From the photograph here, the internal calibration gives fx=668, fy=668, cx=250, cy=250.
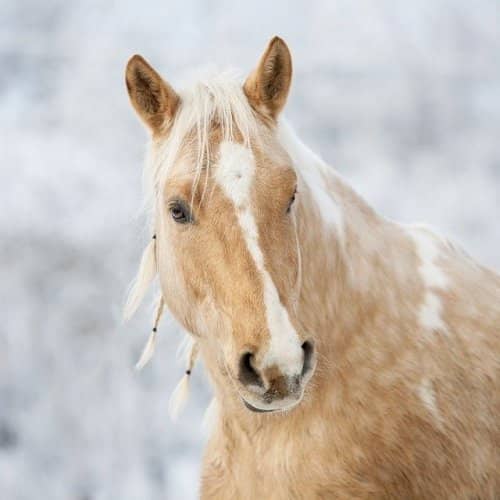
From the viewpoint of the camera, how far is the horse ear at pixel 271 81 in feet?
8.77

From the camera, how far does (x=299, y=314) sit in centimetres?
274

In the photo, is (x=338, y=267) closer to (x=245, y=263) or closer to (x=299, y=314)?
(x=299, y=314)

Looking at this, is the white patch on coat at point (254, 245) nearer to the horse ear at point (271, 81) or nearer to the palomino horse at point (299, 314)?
the palomino horse at point (299, 314)

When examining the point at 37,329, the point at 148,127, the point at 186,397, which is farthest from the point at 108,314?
the point at 148,127

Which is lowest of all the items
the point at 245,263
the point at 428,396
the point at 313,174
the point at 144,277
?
the point at 428,396

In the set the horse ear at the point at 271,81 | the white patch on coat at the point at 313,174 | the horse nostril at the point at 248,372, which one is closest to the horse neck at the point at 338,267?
the white patch on coat at the point at 313,174

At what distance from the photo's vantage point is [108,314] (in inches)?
440

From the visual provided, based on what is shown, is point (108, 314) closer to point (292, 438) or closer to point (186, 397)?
point (186, 397)

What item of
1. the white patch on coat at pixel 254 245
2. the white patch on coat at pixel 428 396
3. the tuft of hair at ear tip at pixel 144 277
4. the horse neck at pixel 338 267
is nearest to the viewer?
the white patch on coat at pixel 254 245

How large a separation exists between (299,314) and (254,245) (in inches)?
22.7

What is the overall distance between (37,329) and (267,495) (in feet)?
29.2

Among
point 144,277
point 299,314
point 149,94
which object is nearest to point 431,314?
point 299,314

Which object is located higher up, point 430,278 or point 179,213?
point 179,213

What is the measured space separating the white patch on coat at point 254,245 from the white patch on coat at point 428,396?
102 cm
